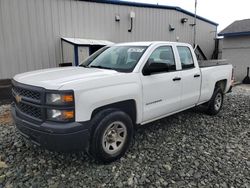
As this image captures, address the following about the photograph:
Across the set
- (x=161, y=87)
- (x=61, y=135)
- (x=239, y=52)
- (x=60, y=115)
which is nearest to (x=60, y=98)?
(x=60, y=115)

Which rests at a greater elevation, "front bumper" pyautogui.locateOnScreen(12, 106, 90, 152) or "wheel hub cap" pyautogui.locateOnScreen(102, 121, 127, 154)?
"front bumper" pyautogui.locateOnScreen(12, 106, 90, 152)

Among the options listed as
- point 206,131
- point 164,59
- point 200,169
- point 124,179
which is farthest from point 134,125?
point 206,131

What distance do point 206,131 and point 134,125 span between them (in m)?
1.96

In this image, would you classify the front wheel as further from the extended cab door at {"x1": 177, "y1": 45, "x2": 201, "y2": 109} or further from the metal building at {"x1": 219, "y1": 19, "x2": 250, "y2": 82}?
the metal building at {"x1": 219, "y1": 19, "x2": 250, "y2": 82}

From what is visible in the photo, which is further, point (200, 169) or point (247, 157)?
point (247, 157)

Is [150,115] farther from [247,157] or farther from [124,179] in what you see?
[247,157]

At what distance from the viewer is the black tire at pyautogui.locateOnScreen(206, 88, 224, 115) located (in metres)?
5.74

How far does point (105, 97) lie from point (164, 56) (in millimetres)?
1814

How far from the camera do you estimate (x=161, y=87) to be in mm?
3928

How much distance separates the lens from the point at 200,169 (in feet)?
10.8

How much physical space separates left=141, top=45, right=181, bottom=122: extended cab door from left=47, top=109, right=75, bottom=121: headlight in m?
1.34

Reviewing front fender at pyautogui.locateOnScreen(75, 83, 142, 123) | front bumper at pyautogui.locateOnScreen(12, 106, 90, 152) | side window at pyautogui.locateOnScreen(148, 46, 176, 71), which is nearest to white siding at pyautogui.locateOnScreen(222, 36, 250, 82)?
side window at pyautogui.locateOnScreen(148, 46, 176, 71)

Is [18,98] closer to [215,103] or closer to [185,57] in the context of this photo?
[185,57]

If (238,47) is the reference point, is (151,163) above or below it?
A: below
